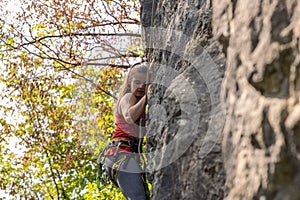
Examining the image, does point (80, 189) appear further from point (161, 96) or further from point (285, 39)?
point (285, 39)

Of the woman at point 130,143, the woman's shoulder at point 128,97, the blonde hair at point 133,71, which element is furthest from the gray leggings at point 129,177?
the blonde hair at point 133,71

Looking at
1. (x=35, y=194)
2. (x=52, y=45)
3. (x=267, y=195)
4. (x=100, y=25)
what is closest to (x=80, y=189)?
(x=35, y=194)

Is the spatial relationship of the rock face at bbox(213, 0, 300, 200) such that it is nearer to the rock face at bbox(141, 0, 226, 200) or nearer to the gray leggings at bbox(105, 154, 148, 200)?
the rock face at bbox(141, 0, 226, 200)

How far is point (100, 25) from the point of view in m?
11.6

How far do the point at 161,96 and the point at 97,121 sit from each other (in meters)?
9.06

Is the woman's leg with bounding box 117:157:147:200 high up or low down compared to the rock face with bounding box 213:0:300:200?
down

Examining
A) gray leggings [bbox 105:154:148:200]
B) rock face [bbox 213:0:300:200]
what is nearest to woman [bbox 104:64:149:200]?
gray leggings [bbox 105:154:148:200]

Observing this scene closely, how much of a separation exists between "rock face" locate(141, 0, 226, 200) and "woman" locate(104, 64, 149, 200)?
1.02ft

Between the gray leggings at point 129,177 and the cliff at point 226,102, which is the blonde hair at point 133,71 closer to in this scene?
the cliff at point 226,102

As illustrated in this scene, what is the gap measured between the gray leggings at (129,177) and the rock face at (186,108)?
1.64 ft

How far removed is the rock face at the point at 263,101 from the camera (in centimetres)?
215

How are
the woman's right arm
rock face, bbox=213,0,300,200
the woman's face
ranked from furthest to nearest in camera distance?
the woman's face
the woman's right arm
rock face, bbox=213,0,300,200

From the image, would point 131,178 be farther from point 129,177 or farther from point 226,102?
point 226,102

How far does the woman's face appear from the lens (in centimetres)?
492
